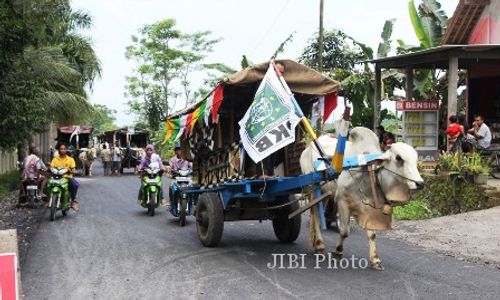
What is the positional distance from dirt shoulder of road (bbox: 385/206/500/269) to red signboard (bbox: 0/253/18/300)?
271 inches

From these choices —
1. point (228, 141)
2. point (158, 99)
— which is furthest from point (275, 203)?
point (158, 99)

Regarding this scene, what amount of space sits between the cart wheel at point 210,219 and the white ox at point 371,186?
60.2 inches

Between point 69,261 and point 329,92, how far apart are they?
14.9 feet

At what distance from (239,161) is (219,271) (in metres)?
1.89

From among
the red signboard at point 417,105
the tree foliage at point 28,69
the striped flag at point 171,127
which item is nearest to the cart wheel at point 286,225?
the striped flag at point 171,127

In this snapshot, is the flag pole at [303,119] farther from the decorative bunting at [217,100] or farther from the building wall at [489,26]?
the building wall at [489,26]

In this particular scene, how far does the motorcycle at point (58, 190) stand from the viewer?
44.6ft

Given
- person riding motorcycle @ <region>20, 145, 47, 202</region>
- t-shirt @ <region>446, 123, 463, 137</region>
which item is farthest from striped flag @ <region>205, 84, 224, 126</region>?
person riding motorcycle @ <region>20, 145, 47, 202</region>

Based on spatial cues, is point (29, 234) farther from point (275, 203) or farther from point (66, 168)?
point (275, 203)

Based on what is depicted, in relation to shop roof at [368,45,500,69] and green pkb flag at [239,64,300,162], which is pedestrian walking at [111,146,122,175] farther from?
green pkb flag at [239,64,300,162]

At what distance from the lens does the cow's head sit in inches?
286

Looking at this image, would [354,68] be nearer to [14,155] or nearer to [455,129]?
[455,129]

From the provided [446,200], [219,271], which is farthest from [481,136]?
[219,271]

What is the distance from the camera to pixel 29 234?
37.3 feet
